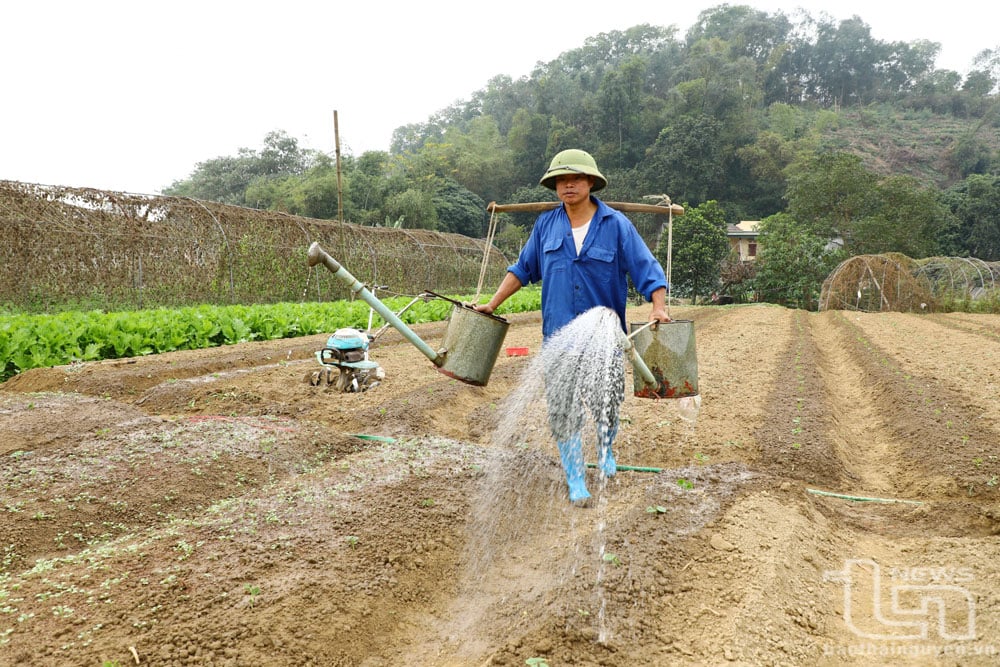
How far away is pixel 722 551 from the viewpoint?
Answer: 9.38ft

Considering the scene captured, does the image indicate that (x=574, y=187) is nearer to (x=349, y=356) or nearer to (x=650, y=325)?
(x=650, y=325)

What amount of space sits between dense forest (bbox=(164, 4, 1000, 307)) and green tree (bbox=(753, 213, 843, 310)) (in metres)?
0.07

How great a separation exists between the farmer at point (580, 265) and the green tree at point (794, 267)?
2414 cm

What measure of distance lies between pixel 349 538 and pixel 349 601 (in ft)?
1.50

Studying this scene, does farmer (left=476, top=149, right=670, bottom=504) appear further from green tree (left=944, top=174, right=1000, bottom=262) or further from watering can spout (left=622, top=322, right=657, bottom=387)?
green tree (left=944, top=174, right=1000, bottom=262)

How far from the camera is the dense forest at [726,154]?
30.4 metres

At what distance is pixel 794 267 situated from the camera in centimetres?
2548

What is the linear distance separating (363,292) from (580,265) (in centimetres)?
106

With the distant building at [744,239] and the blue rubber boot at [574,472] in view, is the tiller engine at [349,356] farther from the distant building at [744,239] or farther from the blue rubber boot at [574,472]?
the distant building at [744,239]

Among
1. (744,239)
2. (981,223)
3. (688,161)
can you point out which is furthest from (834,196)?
(688,161)

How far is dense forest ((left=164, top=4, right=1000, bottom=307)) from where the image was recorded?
30422 mm

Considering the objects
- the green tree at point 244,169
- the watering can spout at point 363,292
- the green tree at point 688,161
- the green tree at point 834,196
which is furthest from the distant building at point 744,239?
the watering can spout at point 363,292

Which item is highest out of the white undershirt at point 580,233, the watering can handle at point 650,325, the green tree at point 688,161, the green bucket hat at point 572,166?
the green tree at point 688,161

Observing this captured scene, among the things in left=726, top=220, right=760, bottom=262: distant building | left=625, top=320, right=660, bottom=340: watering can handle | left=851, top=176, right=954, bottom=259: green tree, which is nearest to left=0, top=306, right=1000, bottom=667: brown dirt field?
left=625, top=320, right=660, bottom=340: watering can handle
